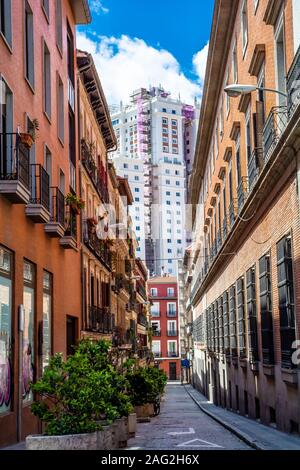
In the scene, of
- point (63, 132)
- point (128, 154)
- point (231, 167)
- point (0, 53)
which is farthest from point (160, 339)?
point (0, 53)

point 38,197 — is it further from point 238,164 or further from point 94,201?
point 94,201

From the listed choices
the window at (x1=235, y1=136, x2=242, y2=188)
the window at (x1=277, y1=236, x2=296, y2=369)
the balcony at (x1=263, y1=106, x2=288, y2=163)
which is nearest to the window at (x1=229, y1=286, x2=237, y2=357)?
the window at (x1=235, y1=136, x2=242, y2=188)

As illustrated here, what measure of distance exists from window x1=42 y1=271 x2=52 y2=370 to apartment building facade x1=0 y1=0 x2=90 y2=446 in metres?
0.03

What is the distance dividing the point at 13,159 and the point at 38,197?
3542 millimetres

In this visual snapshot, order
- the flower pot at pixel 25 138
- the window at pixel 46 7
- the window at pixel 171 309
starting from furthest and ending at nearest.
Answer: the window at pixel 171 309
the window at pixel 46 7
the flower pot at pixel 25 138

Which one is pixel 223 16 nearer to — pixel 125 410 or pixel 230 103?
pixel 230 103

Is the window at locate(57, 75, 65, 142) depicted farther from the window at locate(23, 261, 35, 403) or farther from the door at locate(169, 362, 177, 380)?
the door at locate(169, 362, 177, 380)

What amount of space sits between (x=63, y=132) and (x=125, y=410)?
44.8 ft

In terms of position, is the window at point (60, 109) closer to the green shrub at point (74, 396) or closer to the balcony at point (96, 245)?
the balcony at point (96, 245)

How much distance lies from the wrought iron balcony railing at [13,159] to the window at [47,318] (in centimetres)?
591

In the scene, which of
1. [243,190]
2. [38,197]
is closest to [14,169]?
[38,197]

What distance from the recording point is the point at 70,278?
27.5 metres

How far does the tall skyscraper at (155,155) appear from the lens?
155250 mm

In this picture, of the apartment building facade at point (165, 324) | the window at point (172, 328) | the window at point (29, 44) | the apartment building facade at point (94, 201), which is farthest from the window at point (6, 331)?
the window at point (172, 328)
